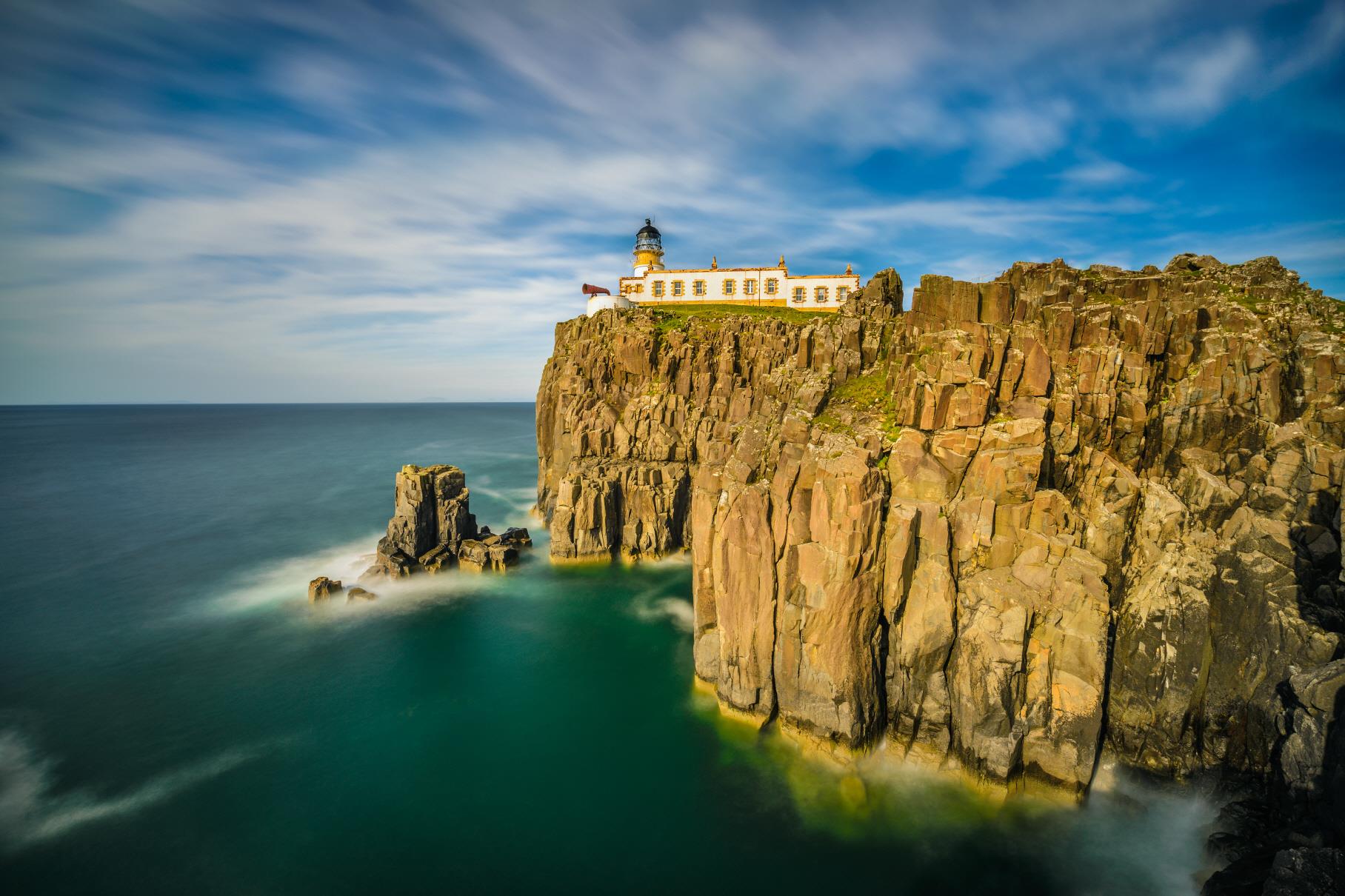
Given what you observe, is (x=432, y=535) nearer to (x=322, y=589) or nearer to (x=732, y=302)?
(x=322, y=589)

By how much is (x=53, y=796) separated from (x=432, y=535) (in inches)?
1076

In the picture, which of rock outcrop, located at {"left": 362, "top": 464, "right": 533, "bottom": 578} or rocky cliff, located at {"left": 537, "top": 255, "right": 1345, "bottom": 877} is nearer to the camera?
rocky cliff, located at {"left": 537, "top": 255, "right": 1345, "bottom": 877}

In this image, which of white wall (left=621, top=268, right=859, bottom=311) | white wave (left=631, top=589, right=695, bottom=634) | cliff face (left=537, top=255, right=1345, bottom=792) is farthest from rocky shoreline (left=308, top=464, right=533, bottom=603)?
white wall (left=621, top=268, right=859, bottom=311)

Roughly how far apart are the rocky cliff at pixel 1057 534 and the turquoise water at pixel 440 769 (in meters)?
2.76

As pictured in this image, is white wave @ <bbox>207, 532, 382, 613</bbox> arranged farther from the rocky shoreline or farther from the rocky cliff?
the rocky cliff

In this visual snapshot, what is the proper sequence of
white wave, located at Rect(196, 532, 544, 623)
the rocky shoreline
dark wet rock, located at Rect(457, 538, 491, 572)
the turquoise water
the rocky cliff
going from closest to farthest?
the turquoise water → the rocky cliff → white wave, located at Rect(196, 532, 544, 623) → the rocky shoreline → dark wet rock, located at Rect(457, 538, 491, 572)

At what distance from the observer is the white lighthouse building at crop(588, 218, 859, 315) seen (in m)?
70.3

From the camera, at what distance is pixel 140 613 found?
135 ft

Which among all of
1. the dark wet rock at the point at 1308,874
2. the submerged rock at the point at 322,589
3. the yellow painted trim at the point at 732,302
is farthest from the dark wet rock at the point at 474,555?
the dark wet rock at the point at 1308,874

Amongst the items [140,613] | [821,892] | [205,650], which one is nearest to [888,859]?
[821,892]

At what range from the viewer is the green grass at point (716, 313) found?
199ft

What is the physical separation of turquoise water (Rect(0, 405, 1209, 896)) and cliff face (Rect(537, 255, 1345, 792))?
2844mm

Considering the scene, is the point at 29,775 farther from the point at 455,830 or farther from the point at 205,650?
the point at 455,830

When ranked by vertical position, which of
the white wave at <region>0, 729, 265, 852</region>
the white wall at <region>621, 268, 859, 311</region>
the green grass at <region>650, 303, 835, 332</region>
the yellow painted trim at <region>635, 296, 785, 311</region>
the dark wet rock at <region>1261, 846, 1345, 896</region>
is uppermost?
the white wall at <region>621, 268, 859, 311</region>
